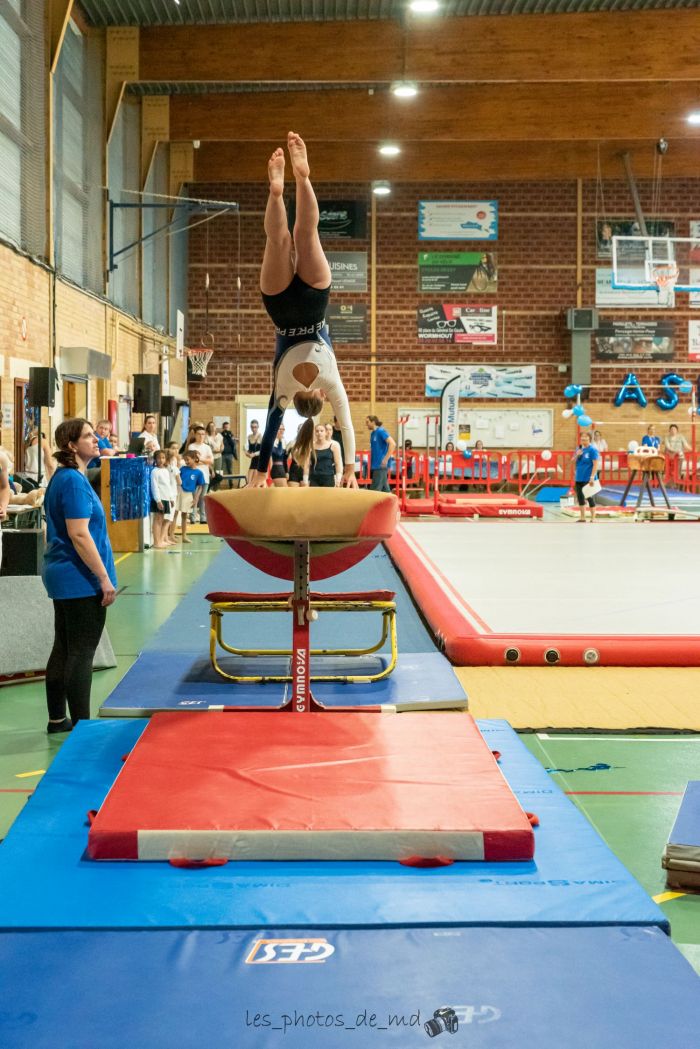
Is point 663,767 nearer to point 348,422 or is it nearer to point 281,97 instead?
point 348,422

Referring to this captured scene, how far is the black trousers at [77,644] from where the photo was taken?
4.23 metres

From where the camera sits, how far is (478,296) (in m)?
21.5

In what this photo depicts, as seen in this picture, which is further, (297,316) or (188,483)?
(188,483)

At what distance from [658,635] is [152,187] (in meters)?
15.6

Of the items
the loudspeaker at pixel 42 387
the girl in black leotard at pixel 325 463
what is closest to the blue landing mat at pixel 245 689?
the girl in black leotard at pixel 325 463

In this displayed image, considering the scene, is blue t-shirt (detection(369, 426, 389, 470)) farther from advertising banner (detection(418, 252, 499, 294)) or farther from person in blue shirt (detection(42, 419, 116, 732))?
person in blue shirt (detection(42, 419, 116, 732))

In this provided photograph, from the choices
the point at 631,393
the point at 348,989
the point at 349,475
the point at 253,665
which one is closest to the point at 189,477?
the point at 253,665

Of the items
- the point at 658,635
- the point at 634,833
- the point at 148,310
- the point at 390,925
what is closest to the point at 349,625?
the point at 658,635

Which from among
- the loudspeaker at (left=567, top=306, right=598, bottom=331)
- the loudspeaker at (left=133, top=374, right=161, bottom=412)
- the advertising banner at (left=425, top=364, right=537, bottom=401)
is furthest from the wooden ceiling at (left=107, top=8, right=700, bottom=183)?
the loudspeaker at (left=133, top=374, right=161, bottom=412)

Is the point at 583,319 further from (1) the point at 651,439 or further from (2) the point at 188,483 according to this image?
(2) the point at 188,483

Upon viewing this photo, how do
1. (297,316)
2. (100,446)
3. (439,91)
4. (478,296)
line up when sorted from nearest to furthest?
(297,316) < (100,446) < (439,91) < (478,296)

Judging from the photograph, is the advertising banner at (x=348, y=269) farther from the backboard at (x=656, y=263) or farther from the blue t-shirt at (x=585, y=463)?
the blue t-shirt at (x=585, y=463)

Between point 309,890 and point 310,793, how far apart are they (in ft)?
1.57

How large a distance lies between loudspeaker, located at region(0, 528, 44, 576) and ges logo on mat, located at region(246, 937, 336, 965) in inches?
172
